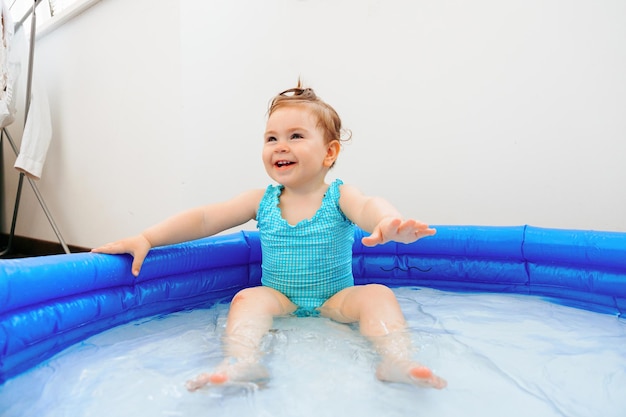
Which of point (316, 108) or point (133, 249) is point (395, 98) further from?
point (133, 249)

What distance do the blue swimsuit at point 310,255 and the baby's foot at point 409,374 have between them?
39 centimetres

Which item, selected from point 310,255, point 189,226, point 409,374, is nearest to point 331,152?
point 310,255

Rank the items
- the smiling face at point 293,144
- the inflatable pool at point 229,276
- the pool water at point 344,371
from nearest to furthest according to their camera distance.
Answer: the pool water at point 344,371 → the inflatable pool at point 229,276 → the smiling face at point 293,144

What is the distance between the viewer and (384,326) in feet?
2.97

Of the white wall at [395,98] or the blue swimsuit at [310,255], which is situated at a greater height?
the white wall at [395,98]

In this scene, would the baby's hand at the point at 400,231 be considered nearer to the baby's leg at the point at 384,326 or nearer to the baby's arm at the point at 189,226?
the baby's leg at the point at 384,326

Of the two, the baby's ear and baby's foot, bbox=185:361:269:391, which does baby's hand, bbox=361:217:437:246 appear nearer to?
baby's foot, bbox=185:361:269:391

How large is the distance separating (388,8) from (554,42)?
22.0 inches

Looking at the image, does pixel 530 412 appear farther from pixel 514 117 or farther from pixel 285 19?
pixel 285 19

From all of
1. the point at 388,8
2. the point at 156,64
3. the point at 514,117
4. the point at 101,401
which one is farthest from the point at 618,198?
the point at 156,64

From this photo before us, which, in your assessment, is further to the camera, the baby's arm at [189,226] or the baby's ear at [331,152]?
the baby's ear at [331,152]

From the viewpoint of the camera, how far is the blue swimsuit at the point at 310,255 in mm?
1151

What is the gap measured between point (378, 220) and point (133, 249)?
534mm

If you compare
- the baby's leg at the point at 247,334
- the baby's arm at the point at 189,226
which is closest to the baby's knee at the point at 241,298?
the baby's leg at the point at 247,334
